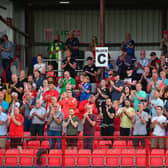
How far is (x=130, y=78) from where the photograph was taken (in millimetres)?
19859

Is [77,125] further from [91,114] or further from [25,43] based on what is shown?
[25,43]

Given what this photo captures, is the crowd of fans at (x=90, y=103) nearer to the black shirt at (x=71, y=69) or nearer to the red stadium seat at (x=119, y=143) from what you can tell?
the black shirt at (x=71, y=69)

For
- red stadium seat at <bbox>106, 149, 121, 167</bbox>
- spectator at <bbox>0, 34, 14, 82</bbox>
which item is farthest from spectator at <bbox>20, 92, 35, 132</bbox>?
spectator at <bbox>0, 34, 14, 82</bbox>

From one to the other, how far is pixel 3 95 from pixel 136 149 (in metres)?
5.42

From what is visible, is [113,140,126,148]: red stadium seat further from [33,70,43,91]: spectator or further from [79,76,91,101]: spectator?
[33,70,43,91]: spectator

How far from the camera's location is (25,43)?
83.6ft

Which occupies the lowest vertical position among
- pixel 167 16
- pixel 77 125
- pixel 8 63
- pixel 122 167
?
pixel 122 167

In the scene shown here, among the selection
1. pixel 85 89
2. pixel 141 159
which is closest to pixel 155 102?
pixel 85 89

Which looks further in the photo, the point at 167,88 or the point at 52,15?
the point at 52,15

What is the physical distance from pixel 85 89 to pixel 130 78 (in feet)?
5.71

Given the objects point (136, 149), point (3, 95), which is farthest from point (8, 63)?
point (136, 149)

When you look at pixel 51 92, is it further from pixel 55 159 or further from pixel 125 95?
pixel 55 159

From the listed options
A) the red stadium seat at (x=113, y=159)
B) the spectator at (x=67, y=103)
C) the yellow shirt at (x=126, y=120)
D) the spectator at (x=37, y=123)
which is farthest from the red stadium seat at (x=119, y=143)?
the spectator at (x=37, y=123)

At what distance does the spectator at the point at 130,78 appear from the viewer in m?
19.5
